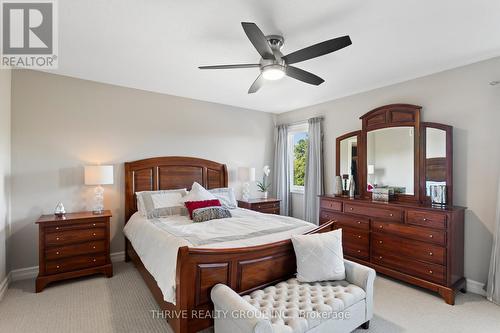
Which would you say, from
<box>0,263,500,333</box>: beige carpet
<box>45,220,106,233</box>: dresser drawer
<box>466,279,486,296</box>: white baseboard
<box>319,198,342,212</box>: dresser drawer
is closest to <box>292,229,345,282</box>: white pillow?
<box>0,263,500,333</box>: beige carpet

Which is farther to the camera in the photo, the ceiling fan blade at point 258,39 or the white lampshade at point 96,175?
the white lampshade at point 96,175

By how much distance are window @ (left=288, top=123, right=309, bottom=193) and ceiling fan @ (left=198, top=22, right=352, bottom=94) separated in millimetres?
2745

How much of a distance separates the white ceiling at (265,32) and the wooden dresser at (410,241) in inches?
71.5

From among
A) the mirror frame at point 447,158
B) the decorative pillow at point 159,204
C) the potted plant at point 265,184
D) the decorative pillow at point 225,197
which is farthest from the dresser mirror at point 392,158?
the decorative pillow at point 159,204

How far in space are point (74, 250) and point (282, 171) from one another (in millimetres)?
3950

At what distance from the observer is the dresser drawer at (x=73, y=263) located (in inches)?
118

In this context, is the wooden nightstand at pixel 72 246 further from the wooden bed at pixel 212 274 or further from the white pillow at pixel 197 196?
the white pillow at pixel 197 196

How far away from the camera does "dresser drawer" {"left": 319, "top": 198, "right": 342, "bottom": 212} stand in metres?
3.93

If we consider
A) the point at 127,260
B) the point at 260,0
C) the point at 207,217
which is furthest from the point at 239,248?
the point at 127,260

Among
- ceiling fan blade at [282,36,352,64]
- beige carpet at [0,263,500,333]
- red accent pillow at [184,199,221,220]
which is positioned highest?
ceiling fan blade at [282,36,352,64]

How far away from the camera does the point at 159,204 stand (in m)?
3.66

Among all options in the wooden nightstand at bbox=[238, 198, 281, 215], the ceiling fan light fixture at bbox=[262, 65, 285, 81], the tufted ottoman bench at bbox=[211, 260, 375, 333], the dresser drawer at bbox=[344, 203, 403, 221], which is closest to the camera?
the tufted ottoman bench at bbox=[211, 260, 375, 333]

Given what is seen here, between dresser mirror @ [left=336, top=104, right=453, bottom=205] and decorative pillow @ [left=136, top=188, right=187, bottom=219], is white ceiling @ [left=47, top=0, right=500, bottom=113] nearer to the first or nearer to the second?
dresser mirror @ [left=336, top=104, right=453, bottom=205]

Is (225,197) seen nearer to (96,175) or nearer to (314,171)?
(314,171)
